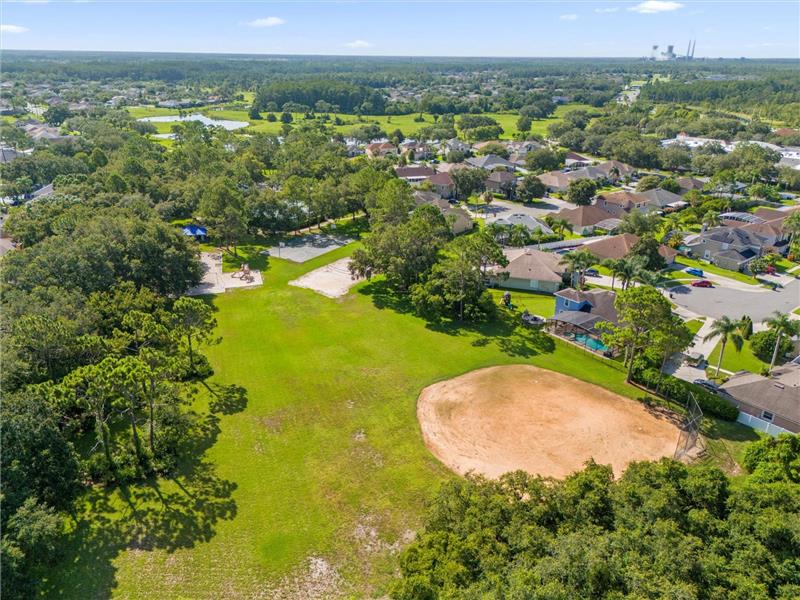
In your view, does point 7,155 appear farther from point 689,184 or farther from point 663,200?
point 689,184

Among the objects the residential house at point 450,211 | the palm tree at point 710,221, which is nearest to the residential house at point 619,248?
the palm tree at point 710,221

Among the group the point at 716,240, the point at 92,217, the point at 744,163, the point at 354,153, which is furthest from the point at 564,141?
the point at 92,217

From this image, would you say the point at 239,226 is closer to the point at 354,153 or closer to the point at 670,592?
the point at 670,592

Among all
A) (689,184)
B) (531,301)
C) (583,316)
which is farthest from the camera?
(689,184)

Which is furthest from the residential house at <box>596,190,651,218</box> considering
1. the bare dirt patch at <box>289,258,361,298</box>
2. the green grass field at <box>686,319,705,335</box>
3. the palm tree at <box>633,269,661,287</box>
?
the bare dirt patch at <box>289,258,361,298</box>

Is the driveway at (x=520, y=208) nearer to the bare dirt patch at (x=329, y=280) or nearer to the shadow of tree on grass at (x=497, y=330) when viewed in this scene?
the bare dirt patch at (x=329, y=280)

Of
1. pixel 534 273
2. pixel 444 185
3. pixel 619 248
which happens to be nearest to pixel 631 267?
pixel 534 273
